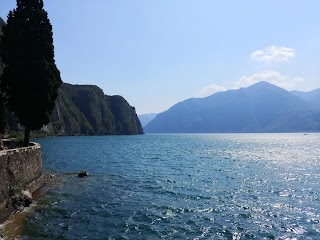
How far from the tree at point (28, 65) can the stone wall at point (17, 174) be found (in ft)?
15.8

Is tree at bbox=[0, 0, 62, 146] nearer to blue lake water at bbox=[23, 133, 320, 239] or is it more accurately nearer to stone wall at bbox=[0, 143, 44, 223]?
stone wall at bbox=[0, 143, 44, 223]

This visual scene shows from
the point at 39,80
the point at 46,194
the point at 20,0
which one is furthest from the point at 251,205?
the point at 20,0

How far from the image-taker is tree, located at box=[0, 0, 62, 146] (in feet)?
123

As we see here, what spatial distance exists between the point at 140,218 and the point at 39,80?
72.3 feet

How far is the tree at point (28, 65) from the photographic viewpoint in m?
37.6

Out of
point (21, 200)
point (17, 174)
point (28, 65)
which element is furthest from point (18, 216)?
point (28, 65)

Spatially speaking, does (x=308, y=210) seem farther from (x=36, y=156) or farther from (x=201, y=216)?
(x=36, y=156)

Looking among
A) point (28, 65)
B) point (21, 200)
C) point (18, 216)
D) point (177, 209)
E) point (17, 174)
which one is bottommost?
point (177, 209)

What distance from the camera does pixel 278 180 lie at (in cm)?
4297

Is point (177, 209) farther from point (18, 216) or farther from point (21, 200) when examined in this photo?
point (21, 200)

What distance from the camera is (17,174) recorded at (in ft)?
89.6

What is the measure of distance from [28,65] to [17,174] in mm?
15587

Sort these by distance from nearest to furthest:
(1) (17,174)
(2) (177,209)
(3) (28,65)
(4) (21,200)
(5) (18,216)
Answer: (5) (18,216)
(4) (21,200)
(2) (177,209)
(1) (17,174)
(3) (28,65)

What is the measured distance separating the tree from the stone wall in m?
4.81
